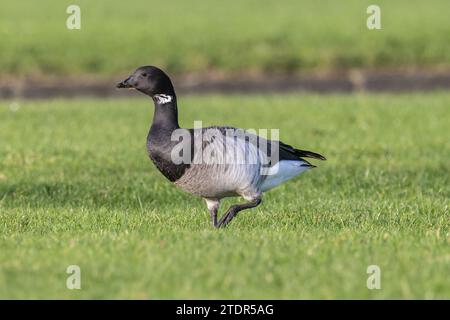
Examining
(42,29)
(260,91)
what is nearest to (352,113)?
(260,91)

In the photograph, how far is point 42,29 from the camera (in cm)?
2997

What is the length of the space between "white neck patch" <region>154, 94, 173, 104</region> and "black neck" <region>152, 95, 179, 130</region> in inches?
0.6

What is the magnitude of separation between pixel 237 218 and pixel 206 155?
156 centimetres

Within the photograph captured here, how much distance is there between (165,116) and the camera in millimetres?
9336

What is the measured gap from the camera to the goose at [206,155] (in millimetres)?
8984

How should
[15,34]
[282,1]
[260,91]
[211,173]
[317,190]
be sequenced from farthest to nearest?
1. [282,1]
2. [15,34]
3. [260,91]
4. [317,190]
5. [211,173]

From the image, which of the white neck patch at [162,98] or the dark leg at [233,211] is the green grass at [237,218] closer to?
the dark leg at [233,211]

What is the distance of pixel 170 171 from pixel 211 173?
0.39 m

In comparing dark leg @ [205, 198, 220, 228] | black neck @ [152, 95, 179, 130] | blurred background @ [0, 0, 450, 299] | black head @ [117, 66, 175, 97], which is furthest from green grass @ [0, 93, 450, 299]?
black head @ [117, 66, 175, 97]

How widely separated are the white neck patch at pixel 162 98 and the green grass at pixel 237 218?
3.87 ft

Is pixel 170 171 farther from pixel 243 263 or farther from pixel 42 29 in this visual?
pixel 42 29

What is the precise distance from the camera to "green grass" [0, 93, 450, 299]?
22.9 ft

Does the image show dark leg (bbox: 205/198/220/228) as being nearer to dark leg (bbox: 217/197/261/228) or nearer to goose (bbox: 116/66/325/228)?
goose (bbox: 116/66/325/228)

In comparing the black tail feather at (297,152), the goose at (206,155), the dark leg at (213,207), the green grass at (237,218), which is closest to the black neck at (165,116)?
the goose at (206,155)
